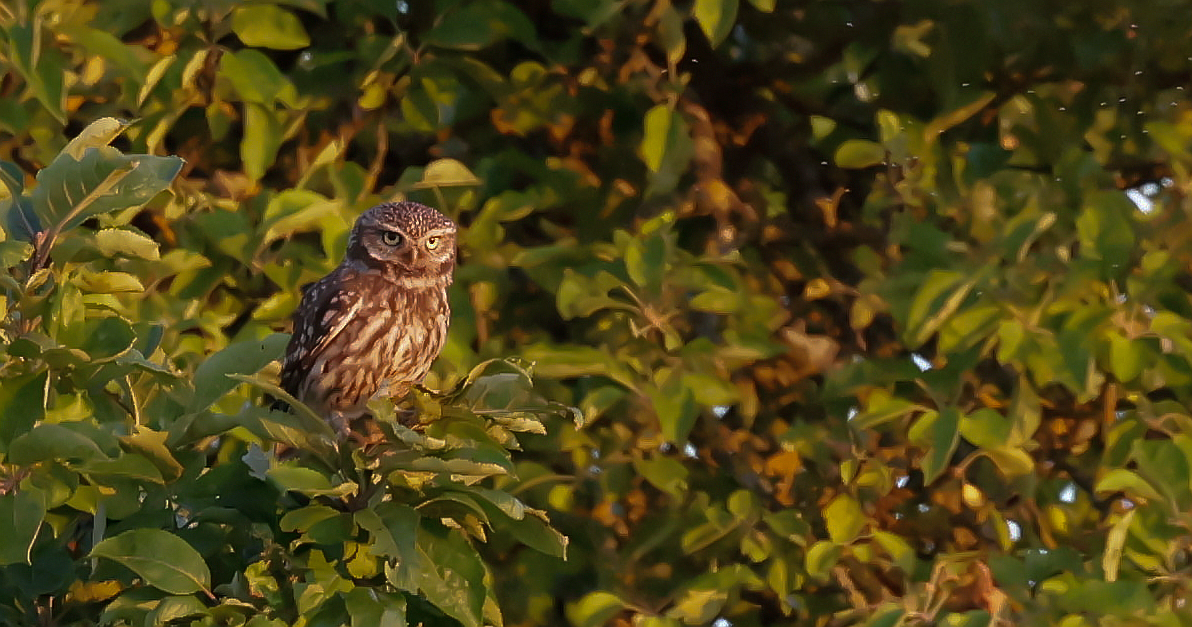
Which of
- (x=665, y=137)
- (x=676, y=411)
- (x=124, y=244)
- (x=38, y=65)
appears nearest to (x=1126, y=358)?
(x=676, y=411)

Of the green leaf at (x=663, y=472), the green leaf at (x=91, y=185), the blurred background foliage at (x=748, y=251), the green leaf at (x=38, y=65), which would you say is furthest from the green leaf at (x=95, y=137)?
the green leaf at (x=663, y=472)

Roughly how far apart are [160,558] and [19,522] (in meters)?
0.17

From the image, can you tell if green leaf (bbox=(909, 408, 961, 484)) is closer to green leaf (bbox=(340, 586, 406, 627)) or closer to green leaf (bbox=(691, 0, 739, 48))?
green leaf (bbox=(691, 0, 739, 48))

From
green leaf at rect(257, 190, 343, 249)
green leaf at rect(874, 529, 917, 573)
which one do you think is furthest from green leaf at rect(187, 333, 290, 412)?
green leaf at rect(874, 529, 917, 573)

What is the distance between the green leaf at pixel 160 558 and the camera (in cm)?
192

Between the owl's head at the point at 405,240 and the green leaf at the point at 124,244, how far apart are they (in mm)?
1193

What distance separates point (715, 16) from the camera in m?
3.05

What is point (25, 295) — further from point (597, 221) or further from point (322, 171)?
point (597, 221)

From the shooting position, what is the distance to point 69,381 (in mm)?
2029

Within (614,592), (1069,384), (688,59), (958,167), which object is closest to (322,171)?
(688,59)

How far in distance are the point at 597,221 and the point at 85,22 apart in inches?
47.8

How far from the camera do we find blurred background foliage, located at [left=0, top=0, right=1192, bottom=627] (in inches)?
122

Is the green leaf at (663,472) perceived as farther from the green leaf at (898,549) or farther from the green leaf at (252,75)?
the green leaf at (252,75)

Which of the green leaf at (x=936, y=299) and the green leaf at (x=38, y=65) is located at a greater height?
the green leaf at (x=38, y=65)
